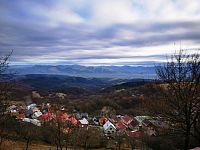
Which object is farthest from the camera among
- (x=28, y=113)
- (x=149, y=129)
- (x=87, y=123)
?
(x=28, y=113)

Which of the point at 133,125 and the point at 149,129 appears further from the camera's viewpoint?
the point at 133,125

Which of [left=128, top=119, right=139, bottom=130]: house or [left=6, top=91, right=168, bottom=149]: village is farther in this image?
[left=128, top=119, right=139, bottom=130]: house

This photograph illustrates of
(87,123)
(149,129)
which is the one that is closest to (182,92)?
(149,129)

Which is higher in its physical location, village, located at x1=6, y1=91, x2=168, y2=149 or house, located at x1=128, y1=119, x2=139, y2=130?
village, located at x1=6, y1=91, x2=168, y2=149

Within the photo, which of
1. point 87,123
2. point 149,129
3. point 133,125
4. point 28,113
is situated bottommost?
point 133,125

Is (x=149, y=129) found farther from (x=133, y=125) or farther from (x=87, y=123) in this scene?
(x=87, y=123)

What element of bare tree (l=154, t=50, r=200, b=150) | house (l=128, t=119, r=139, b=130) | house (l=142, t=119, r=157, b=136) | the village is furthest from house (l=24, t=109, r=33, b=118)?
bare tree (l=154, t=50, r=200, b=150)

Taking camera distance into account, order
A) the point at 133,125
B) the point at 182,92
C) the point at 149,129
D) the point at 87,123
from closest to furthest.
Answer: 1. the point at 182,92
2. the point at 149,129
3. the point at 87,123
4. the point at 133,125

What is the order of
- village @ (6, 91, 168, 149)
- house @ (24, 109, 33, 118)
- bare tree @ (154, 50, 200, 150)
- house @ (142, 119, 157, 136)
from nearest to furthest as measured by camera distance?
bare tree @ (154, 50, 200, 150) → house @ (142, 119, 157, 136) → village @ (6, 91, 168, 149) → house @ (24, 109, 33, 118)

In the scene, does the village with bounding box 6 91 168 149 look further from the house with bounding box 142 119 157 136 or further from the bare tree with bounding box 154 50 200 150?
the bare tree with bounding box 154 50 200 150
